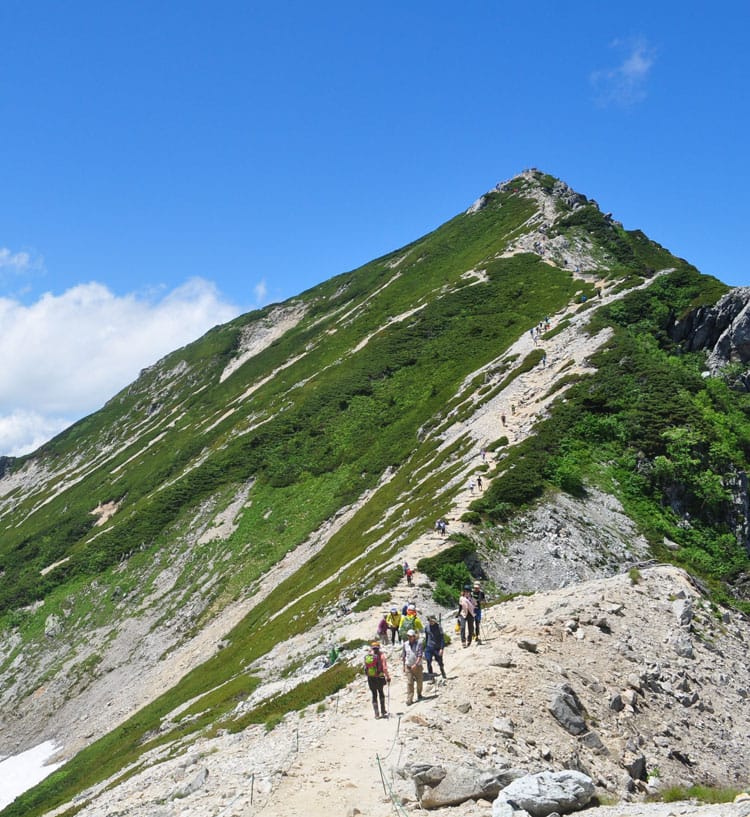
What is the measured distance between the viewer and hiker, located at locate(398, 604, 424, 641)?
2044 cm

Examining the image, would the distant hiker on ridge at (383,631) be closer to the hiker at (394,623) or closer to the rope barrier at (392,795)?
the hiker at (394,623)

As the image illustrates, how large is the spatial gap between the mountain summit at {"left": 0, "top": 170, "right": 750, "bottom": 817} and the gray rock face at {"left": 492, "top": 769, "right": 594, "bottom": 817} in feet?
3.50

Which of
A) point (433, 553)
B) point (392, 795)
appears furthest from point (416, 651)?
point (433, 553)

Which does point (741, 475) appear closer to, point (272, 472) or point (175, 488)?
point (272, 472)

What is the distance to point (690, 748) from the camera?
53.0ft

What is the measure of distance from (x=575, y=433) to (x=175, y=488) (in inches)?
2139

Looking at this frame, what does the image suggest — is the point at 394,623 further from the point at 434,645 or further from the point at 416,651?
the point at 416,651

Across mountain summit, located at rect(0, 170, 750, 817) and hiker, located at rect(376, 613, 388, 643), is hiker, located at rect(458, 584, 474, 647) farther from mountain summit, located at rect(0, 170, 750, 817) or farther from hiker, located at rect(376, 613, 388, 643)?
hiker, located at rect(376, 613, 388, 643)

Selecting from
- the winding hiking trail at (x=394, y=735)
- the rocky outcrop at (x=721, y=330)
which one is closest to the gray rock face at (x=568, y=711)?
the winding hiking trail at (x=394, y=735)

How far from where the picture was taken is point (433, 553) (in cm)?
3134

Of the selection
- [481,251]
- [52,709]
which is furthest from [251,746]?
[481,251]

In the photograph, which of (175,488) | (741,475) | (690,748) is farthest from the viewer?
(175,488)

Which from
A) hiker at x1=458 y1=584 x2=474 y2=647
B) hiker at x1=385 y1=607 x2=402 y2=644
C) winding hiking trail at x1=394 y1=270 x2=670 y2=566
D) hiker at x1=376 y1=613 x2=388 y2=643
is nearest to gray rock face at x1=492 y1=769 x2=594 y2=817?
hiker at x1=458 y1=584 x2=474 y2=647

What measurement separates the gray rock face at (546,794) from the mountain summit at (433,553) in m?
1.07
